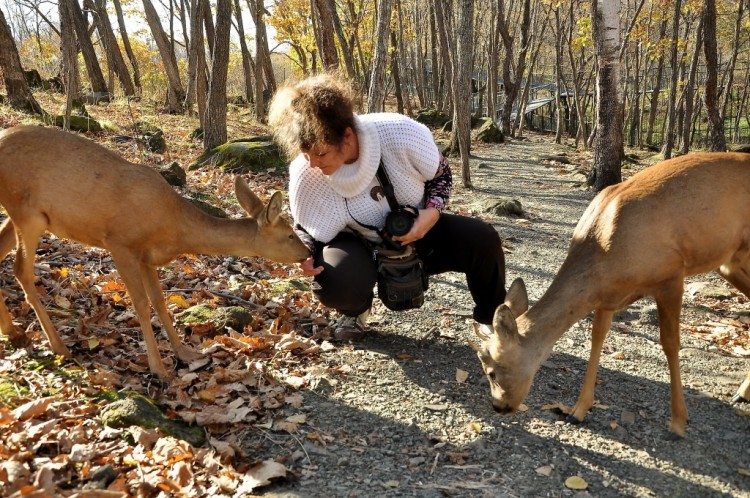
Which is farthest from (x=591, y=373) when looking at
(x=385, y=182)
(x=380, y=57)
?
(x=380, y=57)

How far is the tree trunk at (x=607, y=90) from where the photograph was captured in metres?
9.50

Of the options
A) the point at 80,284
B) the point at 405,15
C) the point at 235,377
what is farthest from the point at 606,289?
the point at 405,15

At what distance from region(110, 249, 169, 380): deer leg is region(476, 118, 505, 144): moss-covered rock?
19415 millimetres

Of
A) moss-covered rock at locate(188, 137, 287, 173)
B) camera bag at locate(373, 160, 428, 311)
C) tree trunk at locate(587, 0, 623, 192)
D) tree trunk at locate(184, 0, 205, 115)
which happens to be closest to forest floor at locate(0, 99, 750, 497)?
camera bag at locate(373, 160, 428, 311)

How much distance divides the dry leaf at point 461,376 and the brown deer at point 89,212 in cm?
168

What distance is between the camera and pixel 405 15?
37.5 meters

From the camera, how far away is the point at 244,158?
1086cm

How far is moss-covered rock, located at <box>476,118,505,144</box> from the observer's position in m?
22.2

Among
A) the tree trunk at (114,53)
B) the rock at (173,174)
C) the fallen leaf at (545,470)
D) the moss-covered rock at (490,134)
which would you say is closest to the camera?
the fallen leaf at (545,470)

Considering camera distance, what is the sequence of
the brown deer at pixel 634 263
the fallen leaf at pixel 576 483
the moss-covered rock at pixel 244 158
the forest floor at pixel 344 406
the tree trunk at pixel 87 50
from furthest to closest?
the tree trunk at pixel 87 50 → the moss-covered rock at pixel 244 158 → the brown deer at pixel 634 263 → the fallen leaf at pixel 576 483 → the forest floor at pixel 344 406

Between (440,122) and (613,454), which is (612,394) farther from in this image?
(440,122)

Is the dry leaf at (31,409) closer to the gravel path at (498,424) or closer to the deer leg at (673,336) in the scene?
the gravel path at (498,424)

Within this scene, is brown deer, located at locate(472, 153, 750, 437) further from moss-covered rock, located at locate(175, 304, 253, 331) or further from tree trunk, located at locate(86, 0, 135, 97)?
tree trunk, located at locate(86, 0, 135, 97)

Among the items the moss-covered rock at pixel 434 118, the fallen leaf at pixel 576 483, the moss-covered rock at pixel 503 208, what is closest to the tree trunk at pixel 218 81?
the moss-covered rock at pixel 503 208
